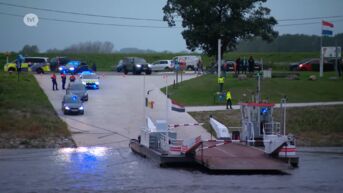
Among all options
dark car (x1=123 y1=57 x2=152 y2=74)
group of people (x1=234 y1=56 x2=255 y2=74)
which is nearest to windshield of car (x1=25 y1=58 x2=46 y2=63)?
dark car (x1=123 y1=57 x2=152 y2=74)

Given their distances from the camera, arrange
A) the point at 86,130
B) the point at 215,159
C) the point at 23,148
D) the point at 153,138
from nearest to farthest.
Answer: the point at 215,159 → the point at 153,138 → the point at 23,148 → the point at 86,130

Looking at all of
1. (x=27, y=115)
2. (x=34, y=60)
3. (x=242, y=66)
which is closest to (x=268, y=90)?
(x=242, y=66)

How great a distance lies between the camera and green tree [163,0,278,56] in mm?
61594

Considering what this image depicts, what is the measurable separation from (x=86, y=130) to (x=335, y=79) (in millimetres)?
24149

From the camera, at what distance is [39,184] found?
24422mm

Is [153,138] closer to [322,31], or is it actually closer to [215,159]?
[215,159]

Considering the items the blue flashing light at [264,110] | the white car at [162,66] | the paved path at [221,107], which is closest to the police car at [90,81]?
the paved path at [221,107]

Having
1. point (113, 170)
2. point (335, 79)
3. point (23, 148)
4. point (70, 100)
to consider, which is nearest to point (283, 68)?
point (335, 79)

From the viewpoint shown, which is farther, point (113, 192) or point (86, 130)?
point (86, 130)

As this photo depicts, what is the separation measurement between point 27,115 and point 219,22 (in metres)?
26.7

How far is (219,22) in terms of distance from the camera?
6206 centimetres

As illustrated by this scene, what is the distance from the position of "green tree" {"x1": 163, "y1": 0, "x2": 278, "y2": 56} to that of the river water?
30.6m

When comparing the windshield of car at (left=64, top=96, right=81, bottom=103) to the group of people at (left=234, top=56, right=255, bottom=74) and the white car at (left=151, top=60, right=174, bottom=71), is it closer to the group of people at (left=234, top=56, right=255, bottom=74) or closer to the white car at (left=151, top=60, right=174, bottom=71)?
the group of people at (left=234, top=56, right=255, bottom=74)

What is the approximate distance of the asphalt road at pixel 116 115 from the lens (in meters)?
36.4
